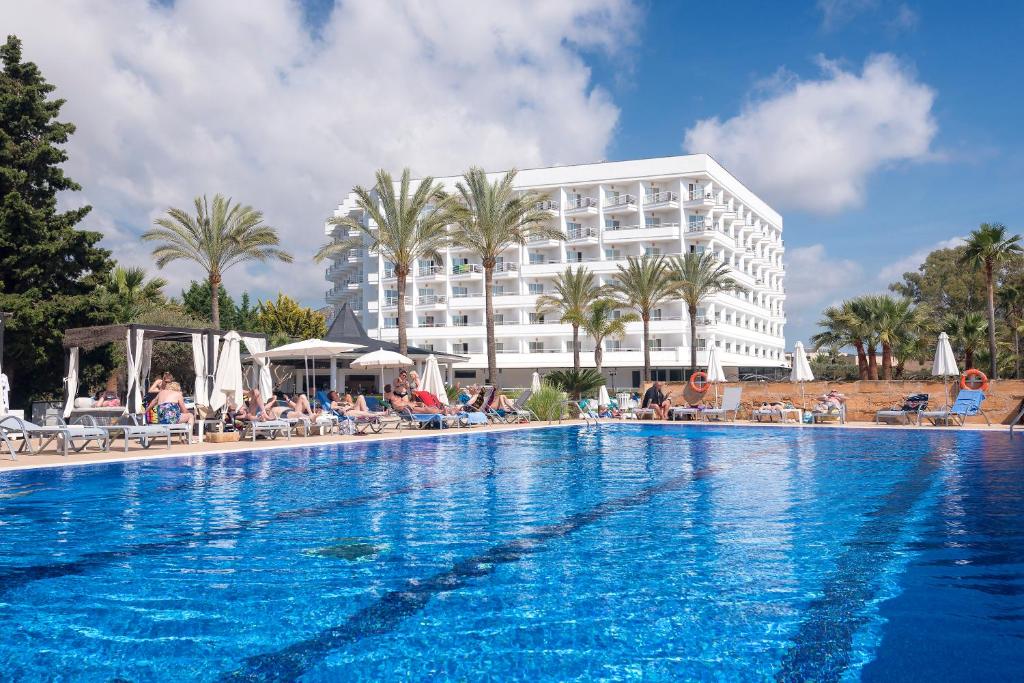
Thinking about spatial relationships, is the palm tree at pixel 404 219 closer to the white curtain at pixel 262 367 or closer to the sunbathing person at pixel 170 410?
the white curtain at pixel 262 367

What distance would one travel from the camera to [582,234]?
217 ft

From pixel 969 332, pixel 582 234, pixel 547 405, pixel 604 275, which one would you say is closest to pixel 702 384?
pixel 547 405

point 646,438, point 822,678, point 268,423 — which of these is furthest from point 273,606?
point 646,438

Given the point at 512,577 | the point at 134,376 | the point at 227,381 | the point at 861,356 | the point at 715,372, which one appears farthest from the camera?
the point at 861,356

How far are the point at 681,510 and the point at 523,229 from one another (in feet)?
80.3

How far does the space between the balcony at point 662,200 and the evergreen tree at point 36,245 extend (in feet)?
148

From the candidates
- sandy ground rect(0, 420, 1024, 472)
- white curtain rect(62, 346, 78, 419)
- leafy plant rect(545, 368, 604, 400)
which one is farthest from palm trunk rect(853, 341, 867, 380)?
white curtain rect(62, 346, 78, 419)

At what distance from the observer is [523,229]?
32031 mm

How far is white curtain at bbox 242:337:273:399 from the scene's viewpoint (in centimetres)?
1980

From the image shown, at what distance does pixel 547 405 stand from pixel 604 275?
40800 mm

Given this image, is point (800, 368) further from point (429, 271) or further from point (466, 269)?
point (429, 271)

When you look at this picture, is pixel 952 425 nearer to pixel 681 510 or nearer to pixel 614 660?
pixel 681 510

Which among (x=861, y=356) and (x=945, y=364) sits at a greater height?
(x=861, y=356)

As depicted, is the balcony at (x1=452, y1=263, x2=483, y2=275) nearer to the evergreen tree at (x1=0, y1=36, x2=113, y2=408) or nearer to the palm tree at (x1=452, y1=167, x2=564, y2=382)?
the palm tree at (x1=452, y1=167, x2=564, y2=382)
